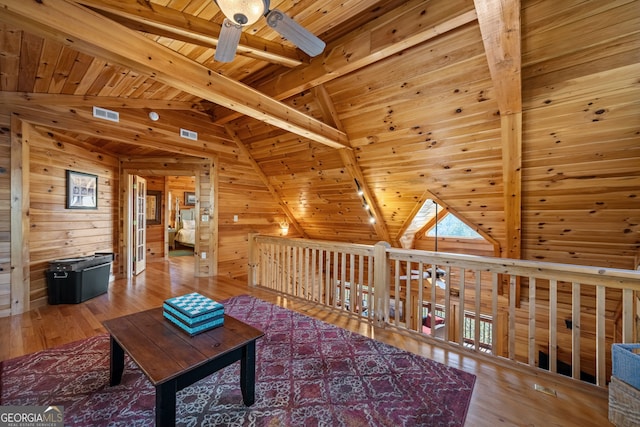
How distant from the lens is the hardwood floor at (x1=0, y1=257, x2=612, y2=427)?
168cm

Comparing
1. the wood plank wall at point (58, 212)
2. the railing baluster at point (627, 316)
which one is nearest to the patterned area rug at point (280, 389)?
the railing baluster at point (627, 316)

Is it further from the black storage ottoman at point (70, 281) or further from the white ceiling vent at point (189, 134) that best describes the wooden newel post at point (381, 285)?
the black storage ottoman at point (70, 281)

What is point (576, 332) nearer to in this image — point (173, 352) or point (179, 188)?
point (173, 352)

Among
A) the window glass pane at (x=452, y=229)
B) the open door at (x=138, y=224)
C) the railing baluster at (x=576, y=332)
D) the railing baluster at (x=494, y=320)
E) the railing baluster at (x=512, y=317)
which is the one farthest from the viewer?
the window glass pane at (x=452, y=229)

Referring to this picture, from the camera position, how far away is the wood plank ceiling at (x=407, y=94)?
1.97 metres

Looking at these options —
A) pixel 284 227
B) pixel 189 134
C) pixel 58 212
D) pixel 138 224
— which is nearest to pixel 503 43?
pixel 189 134

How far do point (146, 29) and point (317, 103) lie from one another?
6.75 ft

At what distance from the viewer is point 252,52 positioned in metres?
2.56

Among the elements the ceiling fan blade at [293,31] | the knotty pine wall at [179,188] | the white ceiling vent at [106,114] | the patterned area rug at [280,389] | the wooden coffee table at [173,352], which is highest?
the white ceiling vent at [106,114]

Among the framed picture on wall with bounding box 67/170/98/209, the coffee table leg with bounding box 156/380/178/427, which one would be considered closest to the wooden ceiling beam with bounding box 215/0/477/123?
the coffee table leg with bounding box 156/380/178/427

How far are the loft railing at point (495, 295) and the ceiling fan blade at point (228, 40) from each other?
7.13 feet

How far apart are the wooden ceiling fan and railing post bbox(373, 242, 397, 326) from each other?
6.55 ft

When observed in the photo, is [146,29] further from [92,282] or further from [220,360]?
[92,282]

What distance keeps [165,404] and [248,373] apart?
52 centimetres
